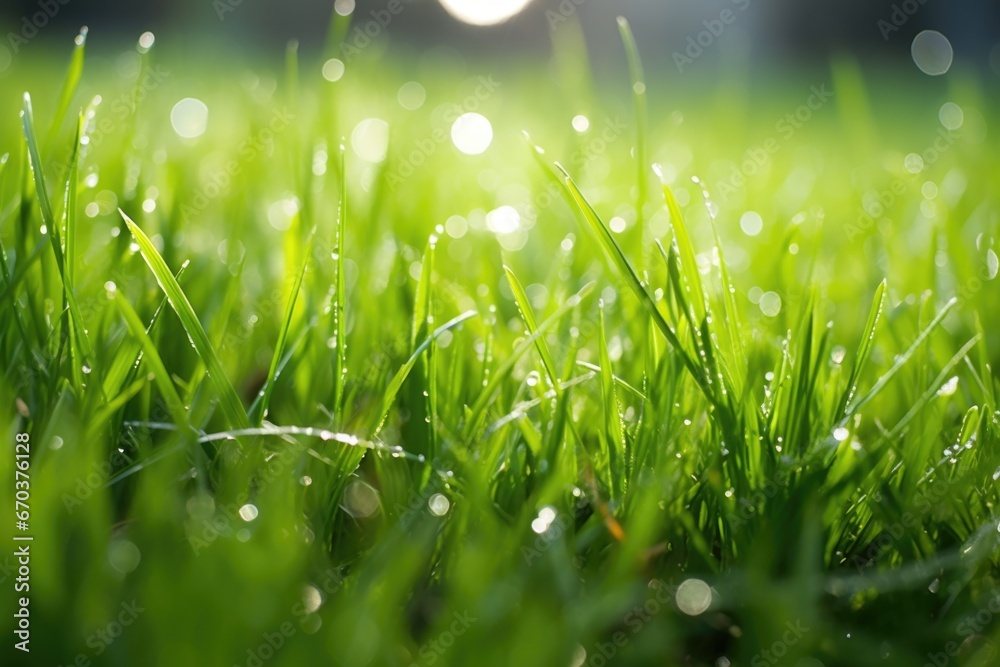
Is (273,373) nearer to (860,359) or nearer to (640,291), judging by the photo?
(640,291)

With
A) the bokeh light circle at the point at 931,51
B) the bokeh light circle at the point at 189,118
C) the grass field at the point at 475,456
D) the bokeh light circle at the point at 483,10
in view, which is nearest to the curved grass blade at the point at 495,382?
the grass field at the point at 475,456

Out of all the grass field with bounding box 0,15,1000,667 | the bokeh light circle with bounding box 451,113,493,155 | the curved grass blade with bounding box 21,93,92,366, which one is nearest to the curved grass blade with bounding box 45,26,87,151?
the grass field with bounding box 0,15,1000,667

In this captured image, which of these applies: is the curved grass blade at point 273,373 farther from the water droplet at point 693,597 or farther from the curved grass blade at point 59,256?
the water droplet at point 693,597

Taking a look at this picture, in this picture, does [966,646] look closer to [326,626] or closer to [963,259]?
[326,626]

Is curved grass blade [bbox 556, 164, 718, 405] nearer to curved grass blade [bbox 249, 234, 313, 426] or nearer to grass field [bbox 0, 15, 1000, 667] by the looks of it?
grass field [bbox 0, 15, 1000, 667]

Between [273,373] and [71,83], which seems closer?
[273,373]

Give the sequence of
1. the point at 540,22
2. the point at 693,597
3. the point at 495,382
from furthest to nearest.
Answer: the point at 540,22 < the point at 495,382 < the point at 693,597

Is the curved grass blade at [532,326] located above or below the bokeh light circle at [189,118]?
below

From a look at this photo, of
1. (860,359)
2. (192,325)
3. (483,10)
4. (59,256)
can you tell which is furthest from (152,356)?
(483,10)
